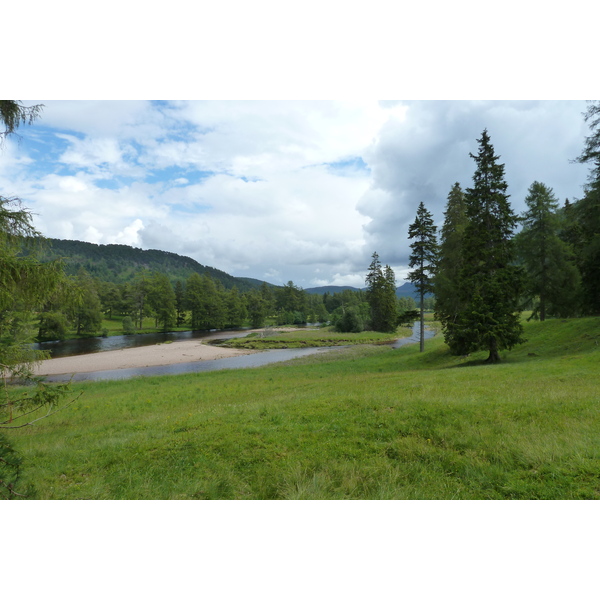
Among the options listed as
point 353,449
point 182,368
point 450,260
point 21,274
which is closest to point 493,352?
point 450,260

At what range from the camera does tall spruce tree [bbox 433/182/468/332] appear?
26.4 m

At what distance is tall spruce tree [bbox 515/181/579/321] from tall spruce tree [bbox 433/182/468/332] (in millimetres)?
6436

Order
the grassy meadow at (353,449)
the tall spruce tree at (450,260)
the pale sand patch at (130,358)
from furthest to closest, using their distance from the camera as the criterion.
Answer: the pale sand patch at (130,358), the tall spruce tree at (450,260), the grassy meadow at (353,449)

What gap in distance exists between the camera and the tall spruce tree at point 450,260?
86.7ft

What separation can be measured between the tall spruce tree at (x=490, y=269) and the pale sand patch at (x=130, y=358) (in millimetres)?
32104

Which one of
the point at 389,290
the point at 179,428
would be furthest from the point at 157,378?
the point at 389,290

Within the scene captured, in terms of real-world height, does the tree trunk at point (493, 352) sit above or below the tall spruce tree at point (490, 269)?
below

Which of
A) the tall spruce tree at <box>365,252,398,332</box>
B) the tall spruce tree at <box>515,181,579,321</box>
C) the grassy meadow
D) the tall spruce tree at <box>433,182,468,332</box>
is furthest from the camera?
the tall spruce tree at <box>365,252,398,332</box>

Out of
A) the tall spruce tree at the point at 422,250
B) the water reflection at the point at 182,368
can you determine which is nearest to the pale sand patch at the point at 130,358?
the water reflection at the point at 182,368

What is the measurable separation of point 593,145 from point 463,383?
55.2 ft

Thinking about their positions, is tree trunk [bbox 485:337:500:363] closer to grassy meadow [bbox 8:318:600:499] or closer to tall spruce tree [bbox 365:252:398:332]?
grassy meadow [bbox 8:318:600:499]

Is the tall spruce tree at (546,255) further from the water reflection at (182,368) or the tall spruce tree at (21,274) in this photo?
the tall spruce tree at (21,274)

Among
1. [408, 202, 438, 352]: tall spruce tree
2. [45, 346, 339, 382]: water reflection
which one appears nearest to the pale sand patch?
[45, 346, 339, 382]: water reflection

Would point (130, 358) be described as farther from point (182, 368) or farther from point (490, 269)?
point (490, 269)
